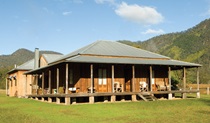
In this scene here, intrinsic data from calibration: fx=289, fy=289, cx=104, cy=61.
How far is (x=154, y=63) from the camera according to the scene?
2595 cm

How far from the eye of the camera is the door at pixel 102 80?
26.4m

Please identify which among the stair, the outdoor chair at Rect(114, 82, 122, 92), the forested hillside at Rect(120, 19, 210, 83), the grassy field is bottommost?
the grassy field

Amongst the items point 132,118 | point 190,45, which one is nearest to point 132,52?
point 132,118

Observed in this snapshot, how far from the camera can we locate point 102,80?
2648 cm

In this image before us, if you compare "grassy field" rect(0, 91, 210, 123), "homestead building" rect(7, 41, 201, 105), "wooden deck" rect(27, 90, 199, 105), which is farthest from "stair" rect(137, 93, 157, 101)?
"grassy field" rect(0, 91, 210, 123)

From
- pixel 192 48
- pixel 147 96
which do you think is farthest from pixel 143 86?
pixel 192 48

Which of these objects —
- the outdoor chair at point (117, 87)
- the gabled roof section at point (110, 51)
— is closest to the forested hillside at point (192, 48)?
the gabled roof section at point (110, 51)

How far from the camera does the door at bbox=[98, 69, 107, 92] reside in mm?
26359

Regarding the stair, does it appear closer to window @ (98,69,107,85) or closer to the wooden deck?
the wooden deck

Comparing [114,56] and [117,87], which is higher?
[114,56]

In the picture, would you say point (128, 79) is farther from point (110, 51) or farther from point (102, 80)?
point (110, 51)

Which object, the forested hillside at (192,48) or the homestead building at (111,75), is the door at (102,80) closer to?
the homestead building at (111,75)

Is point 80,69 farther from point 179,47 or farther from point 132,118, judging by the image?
point 179,47

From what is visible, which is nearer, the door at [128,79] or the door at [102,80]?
the door at [102,80]
